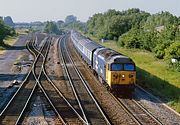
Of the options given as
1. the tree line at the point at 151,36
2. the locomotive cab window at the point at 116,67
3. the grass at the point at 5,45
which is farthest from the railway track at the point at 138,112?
the grass at the point at 5,45

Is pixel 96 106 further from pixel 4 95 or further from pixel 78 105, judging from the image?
pixel 4 95

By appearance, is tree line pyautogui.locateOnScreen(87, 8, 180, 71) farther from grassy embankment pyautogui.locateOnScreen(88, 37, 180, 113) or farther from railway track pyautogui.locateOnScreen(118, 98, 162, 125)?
railway track pyautogui.locateOnScreen(118, 98, 162, 125)

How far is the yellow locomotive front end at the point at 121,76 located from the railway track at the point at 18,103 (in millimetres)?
5589

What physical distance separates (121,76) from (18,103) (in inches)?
274

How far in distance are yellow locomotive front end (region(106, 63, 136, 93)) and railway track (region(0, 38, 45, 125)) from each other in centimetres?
559

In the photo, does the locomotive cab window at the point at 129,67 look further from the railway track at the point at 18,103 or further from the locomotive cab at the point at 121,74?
the railway track at the point at 18,103

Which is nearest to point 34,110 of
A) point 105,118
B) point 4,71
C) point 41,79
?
point 105,118

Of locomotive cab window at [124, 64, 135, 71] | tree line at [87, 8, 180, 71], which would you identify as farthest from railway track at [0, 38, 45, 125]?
tree line at [87, 8, 180, 71]

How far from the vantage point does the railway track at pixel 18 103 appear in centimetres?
2114

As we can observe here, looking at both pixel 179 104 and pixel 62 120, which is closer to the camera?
pixel 62 120

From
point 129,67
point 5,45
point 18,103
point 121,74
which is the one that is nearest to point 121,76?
point 121,74

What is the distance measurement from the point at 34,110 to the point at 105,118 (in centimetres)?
465

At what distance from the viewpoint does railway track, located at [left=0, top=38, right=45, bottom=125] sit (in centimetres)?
2114

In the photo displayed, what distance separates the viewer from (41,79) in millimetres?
34938
